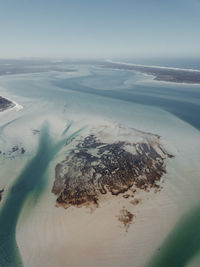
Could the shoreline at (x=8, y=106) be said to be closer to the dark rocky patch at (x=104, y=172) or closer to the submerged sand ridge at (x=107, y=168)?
the submerged sand ridge at (x=107, y=168)

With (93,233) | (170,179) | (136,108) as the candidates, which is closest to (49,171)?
(93,233)

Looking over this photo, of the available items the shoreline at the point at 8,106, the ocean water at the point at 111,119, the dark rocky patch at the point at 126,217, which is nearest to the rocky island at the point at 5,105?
the shoreline at the point at 8,106

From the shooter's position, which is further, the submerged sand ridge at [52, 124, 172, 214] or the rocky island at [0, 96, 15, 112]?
the rocky island at [0, 96, 15, 112]

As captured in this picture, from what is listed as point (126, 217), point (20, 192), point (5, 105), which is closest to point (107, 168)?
point (126, 217)

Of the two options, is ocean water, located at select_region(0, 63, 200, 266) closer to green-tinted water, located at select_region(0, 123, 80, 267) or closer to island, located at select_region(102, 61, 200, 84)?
green-tinted water, located at select_region(0, 123, 80, 267)

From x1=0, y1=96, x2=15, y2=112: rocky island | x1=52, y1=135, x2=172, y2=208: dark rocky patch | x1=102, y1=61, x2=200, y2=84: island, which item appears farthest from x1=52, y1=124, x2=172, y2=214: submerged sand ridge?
x1=102, y1=61, x2=200, y2=84: island

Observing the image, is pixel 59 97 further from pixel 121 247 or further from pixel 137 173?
pixel 121 247

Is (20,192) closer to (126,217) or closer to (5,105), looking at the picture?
(126,217)

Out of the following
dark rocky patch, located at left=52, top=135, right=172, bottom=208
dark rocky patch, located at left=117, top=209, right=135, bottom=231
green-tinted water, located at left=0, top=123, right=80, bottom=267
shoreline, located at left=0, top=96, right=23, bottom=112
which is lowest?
shoreline, located at left=0, top=96, right=23, bottom=112
